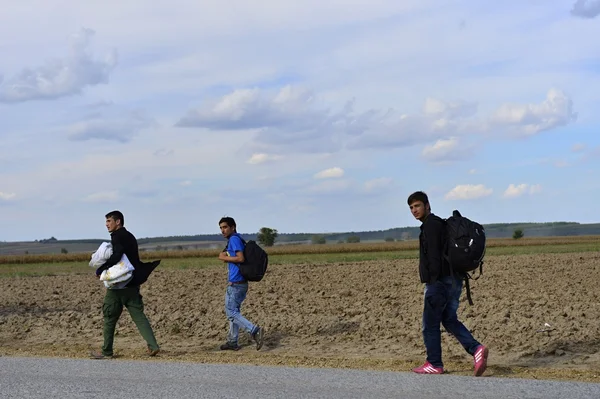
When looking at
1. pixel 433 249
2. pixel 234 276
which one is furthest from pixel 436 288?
pixel 234 276

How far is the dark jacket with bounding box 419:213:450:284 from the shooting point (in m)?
9.39

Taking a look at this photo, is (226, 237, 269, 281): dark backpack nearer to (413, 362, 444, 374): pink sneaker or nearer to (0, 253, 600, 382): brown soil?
(0, 253, 600, 382): brown soil

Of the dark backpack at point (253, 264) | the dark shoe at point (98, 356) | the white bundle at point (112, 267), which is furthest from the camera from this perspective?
the dark backpack at point (253, 264)

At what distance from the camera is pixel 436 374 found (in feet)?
31.6

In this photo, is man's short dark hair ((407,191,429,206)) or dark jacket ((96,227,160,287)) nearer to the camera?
man's short dark hair ((407,191,429,206))

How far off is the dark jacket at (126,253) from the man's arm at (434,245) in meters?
3.80

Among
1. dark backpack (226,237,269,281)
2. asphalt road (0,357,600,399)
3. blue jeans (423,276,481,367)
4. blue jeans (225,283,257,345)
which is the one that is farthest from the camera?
blue jeans (225,283,257,345)

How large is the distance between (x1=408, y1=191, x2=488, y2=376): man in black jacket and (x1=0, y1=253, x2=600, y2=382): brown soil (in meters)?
0.53

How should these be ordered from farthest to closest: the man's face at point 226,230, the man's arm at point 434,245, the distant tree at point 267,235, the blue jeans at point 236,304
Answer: the distant tree at point 267,235, the blue jeans at point 236,304, the man's face at point 226,230, the man's arm at point 434,245

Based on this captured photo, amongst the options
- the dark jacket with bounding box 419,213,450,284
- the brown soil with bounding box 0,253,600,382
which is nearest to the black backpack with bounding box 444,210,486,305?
the dark jacket with bounding box 419,213,450,284

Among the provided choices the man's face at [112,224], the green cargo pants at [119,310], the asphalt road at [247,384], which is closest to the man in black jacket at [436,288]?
the asphalt road at [247,384]

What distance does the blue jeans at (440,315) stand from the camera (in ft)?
31.3

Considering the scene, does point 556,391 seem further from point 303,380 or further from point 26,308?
point 26,308

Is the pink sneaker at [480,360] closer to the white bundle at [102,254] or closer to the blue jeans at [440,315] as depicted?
the blue jeans at [440,315]
